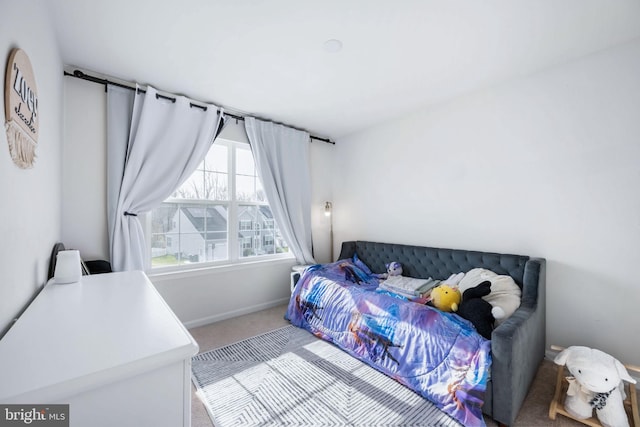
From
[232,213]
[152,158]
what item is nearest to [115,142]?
[152,158]

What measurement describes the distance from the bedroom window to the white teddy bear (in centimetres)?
303

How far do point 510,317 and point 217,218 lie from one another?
2971mm

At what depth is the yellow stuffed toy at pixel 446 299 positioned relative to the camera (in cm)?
212

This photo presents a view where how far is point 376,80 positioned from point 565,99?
1.58 metres

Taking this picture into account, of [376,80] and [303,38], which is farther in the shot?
[376,80]

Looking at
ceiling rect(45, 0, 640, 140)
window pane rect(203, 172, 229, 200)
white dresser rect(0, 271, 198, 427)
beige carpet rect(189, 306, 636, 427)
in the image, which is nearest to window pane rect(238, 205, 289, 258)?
window pane rect(203, 172, 229, 200)

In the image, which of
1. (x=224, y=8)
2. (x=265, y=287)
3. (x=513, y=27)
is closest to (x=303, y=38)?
(x=224, y=8)

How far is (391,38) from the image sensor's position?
1884 mm

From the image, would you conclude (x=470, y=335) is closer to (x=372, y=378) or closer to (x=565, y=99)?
(x=372, y=378)

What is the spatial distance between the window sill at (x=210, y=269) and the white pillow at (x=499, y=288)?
2.19 m

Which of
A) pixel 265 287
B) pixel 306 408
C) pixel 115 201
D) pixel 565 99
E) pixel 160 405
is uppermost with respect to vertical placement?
pixel 565 99

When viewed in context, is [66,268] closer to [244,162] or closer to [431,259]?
[244,162]

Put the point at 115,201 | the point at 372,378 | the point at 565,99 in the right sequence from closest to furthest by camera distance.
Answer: the point at 372,378 < the point at 565,99 < the point at 115,201

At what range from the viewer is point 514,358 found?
1481 mm
